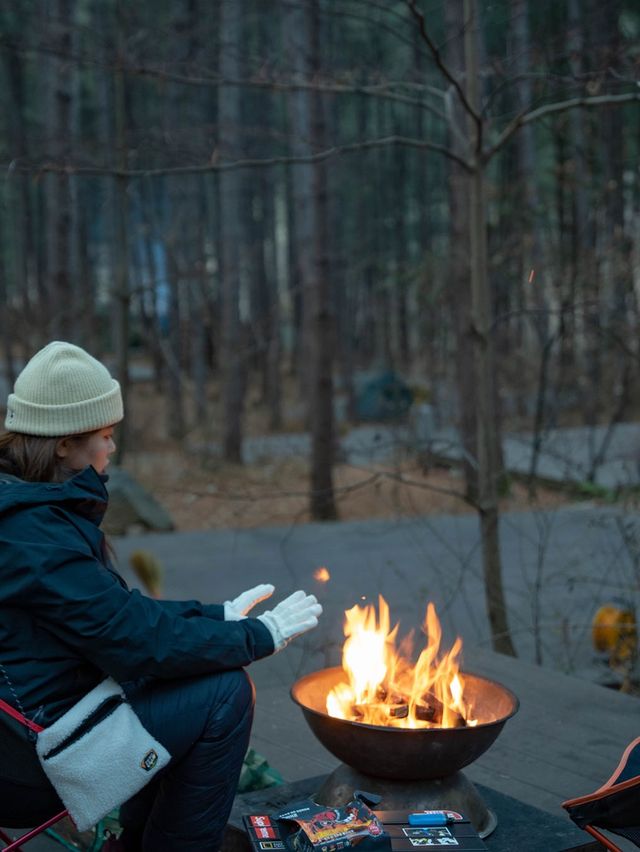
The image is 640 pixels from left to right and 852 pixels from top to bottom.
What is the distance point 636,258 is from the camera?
1340 cm

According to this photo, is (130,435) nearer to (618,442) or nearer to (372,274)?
(618,442)

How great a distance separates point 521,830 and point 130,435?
13.7 metres

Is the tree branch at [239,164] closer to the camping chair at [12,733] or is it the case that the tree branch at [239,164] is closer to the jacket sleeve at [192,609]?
the jacket sleeve at [192,609]

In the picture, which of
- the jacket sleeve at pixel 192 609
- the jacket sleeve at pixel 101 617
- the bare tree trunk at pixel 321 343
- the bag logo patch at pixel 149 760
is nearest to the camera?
the jacket sleeve at pixel 101 617

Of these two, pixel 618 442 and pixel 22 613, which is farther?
pixel 618 442

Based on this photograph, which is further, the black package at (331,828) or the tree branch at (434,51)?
the tree branch at (434,51)

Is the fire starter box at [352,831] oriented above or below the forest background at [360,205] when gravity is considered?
below

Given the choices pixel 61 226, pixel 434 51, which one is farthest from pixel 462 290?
pixel 434 51

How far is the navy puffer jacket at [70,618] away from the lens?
275 cm

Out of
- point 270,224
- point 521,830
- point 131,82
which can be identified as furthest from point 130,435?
point 270,224

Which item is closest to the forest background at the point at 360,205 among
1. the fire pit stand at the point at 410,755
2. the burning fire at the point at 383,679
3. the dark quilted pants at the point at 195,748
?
the burning fire at the point at 383,679

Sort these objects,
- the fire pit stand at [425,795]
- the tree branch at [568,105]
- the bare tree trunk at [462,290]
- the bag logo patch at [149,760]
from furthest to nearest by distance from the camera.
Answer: the bare tree trunk at [462,290] < the tree branch at [568,105] < the fire pit stand at [425,795] < the bag logo patch at [149,760]

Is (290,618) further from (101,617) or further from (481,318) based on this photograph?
(481,318)

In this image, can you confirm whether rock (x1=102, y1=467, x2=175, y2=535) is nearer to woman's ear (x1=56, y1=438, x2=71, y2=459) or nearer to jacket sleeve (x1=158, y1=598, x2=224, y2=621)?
jacket sleeve (x1=158, y1=598, x2=224, y2=621)
